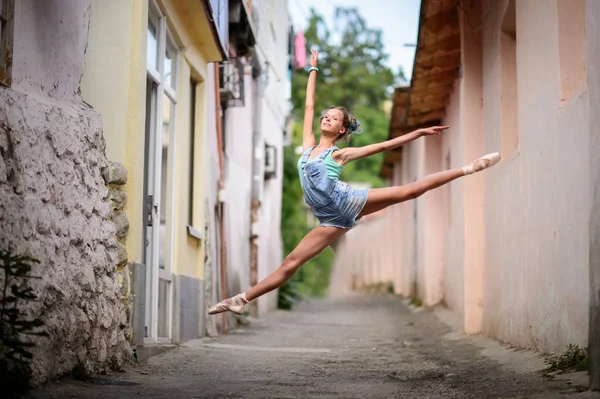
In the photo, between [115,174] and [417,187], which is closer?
[417,187]

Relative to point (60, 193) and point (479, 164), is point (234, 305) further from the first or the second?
point (479, 164)

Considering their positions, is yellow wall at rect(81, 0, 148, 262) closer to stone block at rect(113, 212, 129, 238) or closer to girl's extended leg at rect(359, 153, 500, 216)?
stone block at rect(113, 212, 129, 238)

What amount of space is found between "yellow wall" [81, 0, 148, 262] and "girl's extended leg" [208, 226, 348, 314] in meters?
0.99

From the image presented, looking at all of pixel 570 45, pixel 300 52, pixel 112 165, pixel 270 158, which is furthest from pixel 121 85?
pixel 300 52

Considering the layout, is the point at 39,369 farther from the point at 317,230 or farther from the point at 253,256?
the point at 253,256

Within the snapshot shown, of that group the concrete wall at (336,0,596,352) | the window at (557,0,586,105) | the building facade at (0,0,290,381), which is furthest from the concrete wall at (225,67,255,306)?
the window at (557,0,586,105)

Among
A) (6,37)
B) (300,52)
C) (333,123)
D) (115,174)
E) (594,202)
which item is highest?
(300,52)

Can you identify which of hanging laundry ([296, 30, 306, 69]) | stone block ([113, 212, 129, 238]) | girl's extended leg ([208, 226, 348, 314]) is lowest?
girl's extended leg ([208, 226, 348, 314])

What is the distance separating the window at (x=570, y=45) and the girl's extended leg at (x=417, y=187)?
0.92 metres

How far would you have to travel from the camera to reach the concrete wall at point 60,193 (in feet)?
18.9

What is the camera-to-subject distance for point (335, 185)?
711 cm

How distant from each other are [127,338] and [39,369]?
2.02m

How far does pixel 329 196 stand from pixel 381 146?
556 mm

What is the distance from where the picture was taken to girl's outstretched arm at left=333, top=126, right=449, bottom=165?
6.83 m
